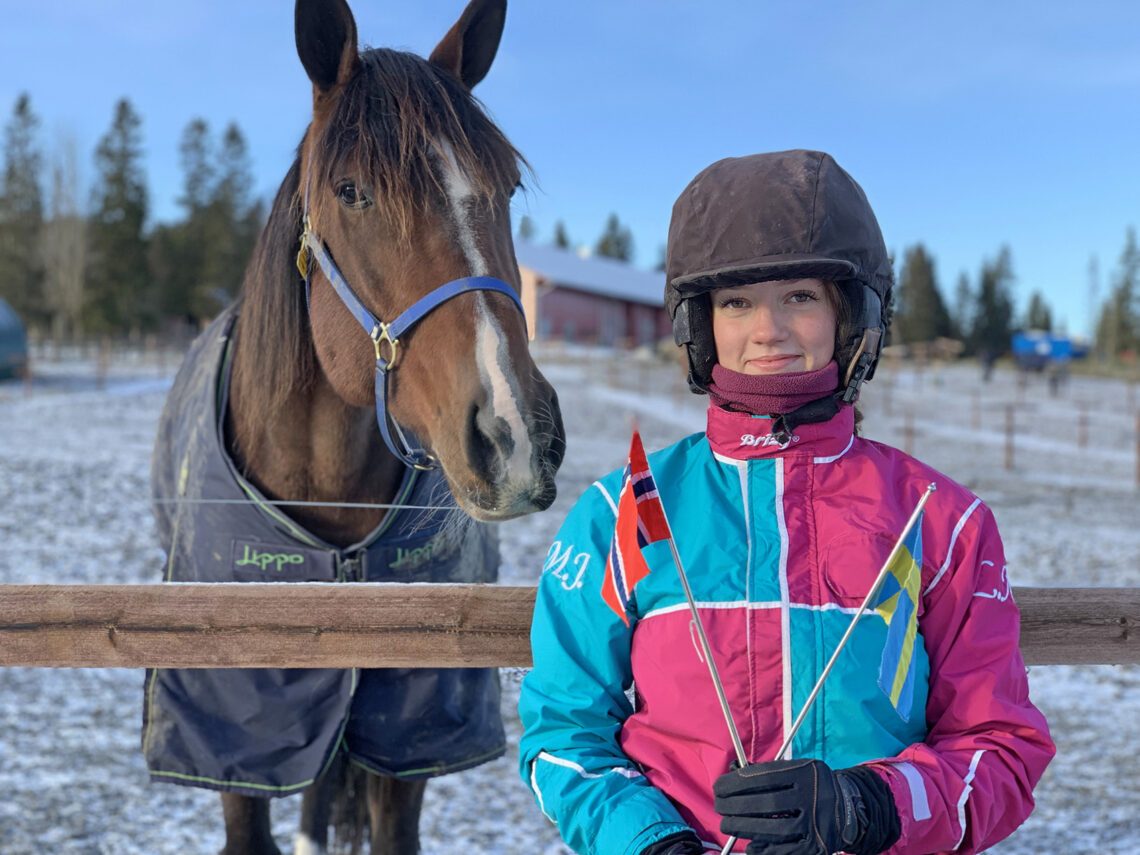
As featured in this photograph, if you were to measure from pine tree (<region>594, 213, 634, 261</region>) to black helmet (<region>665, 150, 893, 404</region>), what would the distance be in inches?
3414

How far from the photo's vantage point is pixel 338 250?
7.01 ft

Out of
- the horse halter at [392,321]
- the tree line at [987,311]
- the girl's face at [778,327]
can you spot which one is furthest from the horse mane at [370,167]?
the tree line at [987,311]

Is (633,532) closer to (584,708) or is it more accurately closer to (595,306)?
(584,708)

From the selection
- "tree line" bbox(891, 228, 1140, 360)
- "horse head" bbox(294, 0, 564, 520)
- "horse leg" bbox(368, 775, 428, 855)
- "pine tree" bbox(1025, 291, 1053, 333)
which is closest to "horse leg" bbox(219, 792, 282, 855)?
"horse leg" bbox(368, 775, 428, 855)

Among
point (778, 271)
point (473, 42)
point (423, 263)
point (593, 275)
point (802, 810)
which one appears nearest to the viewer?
point (802, 810)

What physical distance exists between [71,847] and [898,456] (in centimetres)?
337

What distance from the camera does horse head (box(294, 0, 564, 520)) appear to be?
5.83 feet

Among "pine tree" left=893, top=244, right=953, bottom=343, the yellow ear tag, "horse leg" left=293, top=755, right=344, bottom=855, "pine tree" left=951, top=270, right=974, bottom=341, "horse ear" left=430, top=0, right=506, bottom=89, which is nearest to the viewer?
the yellow ear tag

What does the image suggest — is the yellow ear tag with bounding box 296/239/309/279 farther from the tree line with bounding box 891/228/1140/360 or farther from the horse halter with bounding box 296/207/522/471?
the tree line with bounding box 891/228/1140/360

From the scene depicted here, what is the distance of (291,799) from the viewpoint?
13.1 ft

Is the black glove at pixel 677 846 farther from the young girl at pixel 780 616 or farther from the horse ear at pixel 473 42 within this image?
the horse ear at pixel 473 42

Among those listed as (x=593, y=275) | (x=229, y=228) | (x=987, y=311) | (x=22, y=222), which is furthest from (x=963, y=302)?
(x=22, y=222)

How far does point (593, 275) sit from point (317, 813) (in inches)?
2083

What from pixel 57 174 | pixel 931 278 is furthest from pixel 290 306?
pixel 931 278
